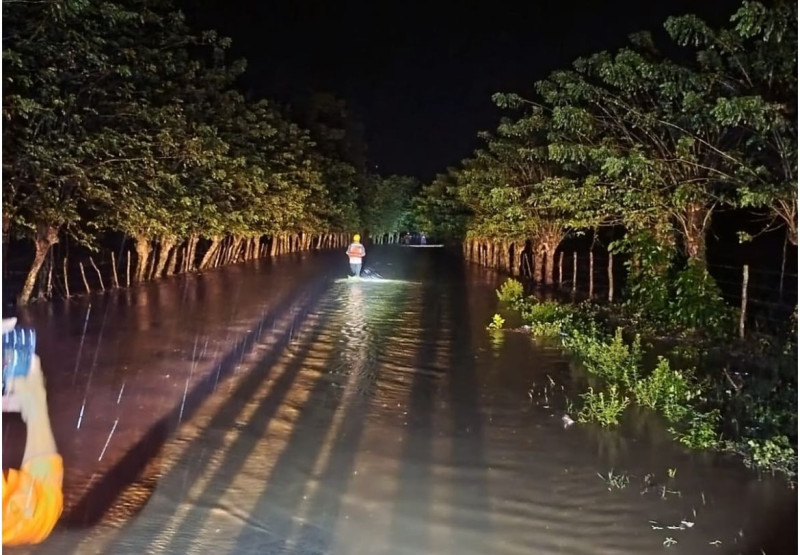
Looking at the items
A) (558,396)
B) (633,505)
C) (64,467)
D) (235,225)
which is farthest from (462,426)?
(235,225)

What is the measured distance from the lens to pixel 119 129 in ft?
49.0

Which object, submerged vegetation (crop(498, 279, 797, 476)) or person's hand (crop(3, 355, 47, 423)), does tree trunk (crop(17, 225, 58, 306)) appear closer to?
submerged vegetation (crop(498, 279, 797, 476))

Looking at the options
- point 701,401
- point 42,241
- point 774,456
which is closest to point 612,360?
point 701,401

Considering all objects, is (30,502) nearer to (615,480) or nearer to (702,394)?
(615,480)

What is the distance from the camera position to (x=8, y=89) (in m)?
10.8

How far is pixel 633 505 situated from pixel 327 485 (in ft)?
6.84

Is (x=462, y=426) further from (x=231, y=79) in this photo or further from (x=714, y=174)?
(x=231, y=79)

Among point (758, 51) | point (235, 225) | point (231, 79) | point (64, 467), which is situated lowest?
point (64, 467)

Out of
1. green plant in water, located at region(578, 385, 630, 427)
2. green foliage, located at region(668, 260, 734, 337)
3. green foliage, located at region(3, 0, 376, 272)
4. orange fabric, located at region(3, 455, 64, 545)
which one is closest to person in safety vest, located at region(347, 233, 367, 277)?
green foliage, located at region(3, 0, 376, 272)

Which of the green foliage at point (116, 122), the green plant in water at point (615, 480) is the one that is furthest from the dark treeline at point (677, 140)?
the green foliage at point (116, 122)

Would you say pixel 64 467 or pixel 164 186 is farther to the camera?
pixel 164 186

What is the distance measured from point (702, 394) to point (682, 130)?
3.46 m

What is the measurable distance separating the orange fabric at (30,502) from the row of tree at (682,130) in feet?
20.6

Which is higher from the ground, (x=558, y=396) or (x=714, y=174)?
(x=714, y=174)
